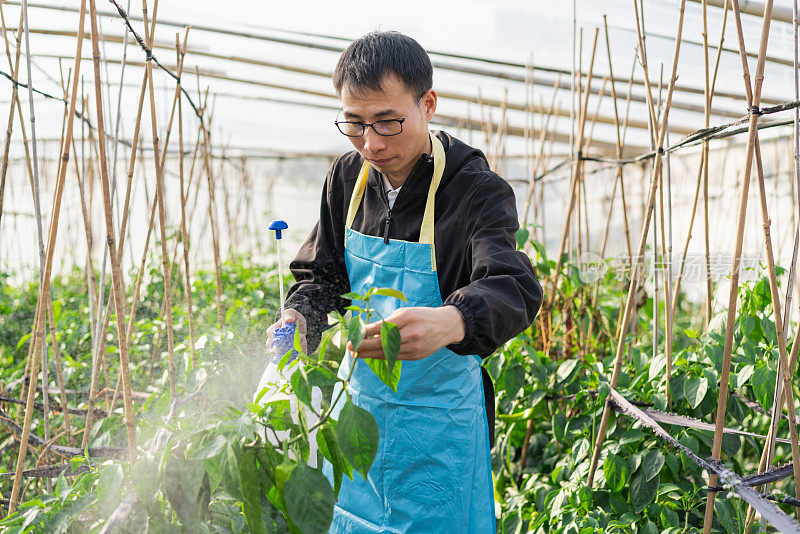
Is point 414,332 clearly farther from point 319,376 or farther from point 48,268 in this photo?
point 48,268

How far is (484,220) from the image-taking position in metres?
1.07

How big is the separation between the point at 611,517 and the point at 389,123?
1122 millimetres

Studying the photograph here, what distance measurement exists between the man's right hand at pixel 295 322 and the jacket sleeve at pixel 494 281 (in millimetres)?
338

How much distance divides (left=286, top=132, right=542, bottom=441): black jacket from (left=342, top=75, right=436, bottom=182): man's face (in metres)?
0.06

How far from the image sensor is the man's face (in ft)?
3.46

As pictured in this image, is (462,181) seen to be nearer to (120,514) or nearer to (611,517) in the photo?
(120,514)

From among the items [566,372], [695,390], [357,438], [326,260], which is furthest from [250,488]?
[566,372]

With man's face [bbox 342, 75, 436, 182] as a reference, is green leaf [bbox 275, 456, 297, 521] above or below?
below

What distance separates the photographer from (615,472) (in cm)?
150

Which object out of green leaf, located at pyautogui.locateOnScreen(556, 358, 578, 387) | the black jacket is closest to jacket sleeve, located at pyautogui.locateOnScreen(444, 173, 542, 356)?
the black jacket

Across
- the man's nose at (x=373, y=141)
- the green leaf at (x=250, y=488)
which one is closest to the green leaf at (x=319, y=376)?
A: the green leaf at (x=250, y=488)

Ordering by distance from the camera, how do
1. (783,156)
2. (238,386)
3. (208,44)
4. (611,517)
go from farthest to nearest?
(783,156) → (208,44) → (611,517) → (238,386)

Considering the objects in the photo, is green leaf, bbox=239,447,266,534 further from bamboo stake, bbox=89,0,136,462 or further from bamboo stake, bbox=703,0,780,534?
bamboo stake, bbox=703,0,780,534

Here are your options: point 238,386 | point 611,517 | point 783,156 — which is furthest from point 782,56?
point 238,386
